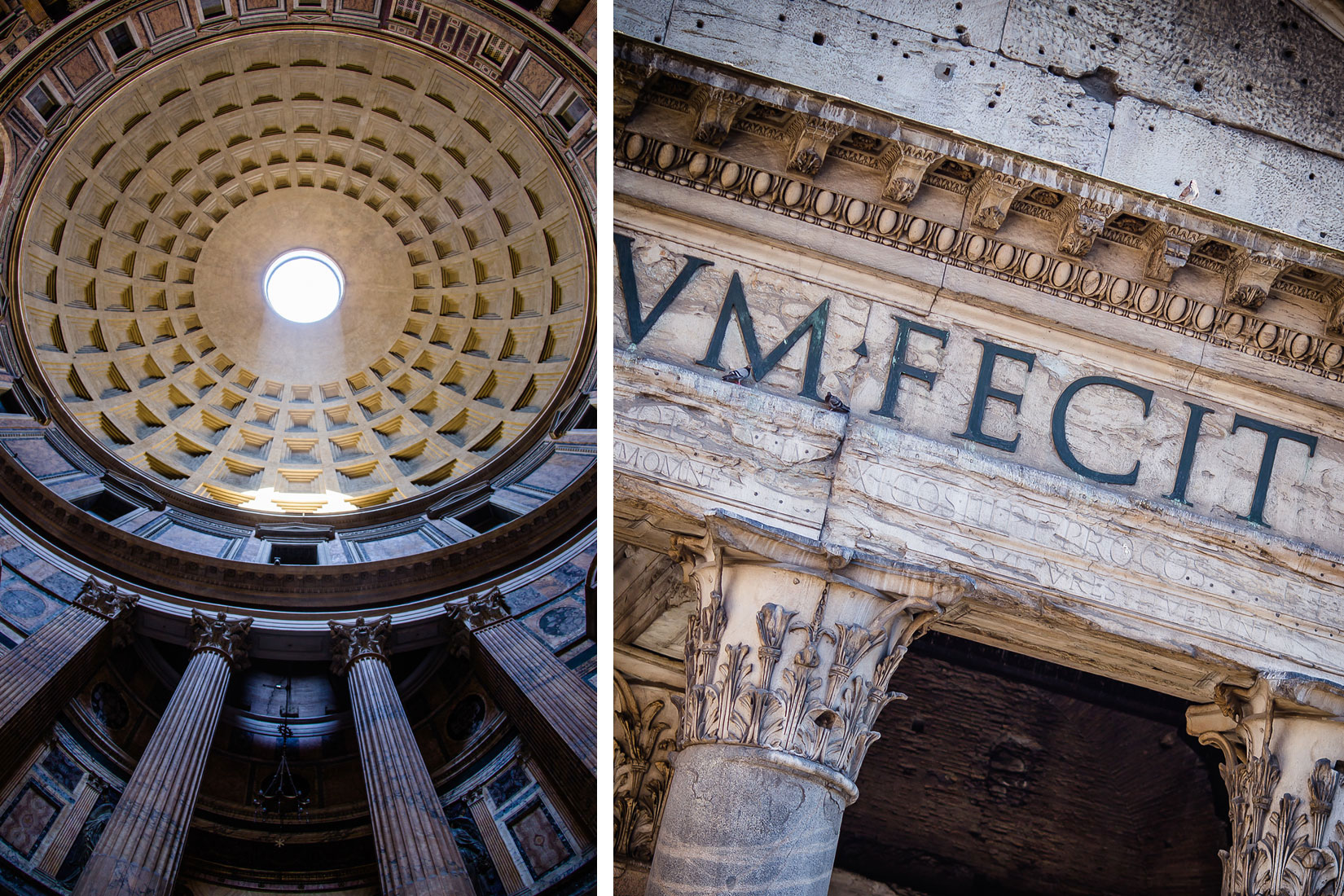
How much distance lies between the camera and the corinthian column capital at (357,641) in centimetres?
1938

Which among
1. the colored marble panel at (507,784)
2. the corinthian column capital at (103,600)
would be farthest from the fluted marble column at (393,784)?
the corinthian column capital at (103,600)

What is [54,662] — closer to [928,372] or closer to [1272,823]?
[928,372]

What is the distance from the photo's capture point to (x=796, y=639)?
8.71m

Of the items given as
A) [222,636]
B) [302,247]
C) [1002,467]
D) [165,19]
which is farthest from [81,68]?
[1002,467]

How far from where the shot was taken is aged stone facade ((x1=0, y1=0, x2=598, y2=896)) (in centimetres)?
1719

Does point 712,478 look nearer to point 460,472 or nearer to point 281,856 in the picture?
point 281,856

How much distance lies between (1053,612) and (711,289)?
3253mm

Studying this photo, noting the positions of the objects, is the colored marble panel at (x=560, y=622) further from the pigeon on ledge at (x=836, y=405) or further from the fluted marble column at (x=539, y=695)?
the pigeon on ledge at (x=836, y=405)

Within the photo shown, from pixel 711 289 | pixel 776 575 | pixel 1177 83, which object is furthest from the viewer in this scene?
pixel 1177 83

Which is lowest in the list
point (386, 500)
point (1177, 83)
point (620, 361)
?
point (386, 500)

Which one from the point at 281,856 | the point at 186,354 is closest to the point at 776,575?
the point at 281,856

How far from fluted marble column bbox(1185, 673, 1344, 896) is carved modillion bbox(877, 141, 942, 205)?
13.7 ft

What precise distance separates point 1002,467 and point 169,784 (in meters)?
11.0

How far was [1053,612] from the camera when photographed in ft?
30.9
